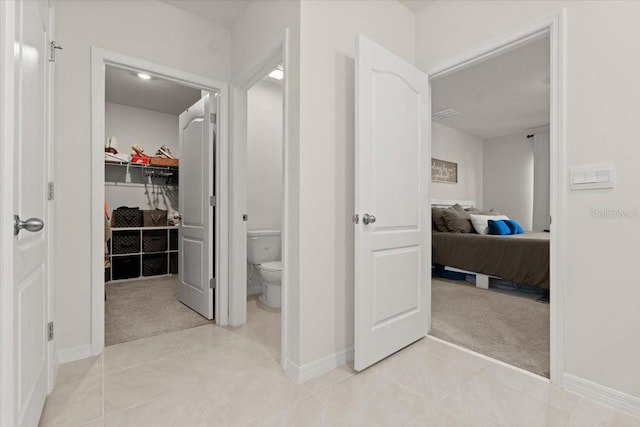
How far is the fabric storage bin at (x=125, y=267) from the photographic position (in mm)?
4418

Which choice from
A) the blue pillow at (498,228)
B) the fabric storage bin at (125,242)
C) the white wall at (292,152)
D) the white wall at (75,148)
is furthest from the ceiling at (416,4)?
the fabric storage bin at (125,242)

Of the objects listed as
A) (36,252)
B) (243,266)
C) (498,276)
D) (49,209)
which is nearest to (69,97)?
(49,209)

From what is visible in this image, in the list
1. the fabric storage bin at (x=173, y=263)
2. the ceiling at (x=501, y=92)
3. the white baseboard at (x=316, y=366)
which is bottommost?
the white baseboard at (x=316, y=366)

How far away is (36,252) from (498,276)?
13.9 ft

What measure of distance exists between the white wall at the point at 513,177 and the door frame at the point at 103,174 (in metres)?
6.06

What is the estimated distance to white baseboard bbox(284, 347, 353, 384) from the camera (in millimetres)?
1831

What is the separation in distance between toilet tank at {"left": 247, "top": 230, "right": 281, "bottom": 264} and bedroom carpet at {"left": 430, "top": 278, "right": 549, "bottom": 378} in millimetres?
1806

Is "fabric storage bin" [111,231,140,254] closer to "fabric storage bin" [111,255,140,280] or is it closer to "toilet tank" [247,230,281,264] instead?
"fabric storage bin" [111,255,140,280]

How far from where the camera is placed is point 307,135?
1895mm

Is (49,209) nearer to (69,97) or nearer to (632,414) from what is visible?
(69,97)

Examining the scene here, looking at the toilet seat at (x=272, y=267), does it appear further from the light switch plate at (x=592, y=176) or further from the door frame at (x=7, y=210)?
the light switch plate at (x=592, y=176)

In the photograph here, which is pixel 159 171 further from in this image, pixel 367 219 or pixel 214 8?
pixel 367 219

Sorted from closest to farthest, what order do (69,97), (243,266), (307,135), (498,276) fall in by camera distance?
(307,135), (69,97), (243,266), (498,276)

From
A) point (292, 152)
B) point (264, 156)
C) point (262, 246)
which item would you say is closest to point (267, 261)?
point (262, 246)
